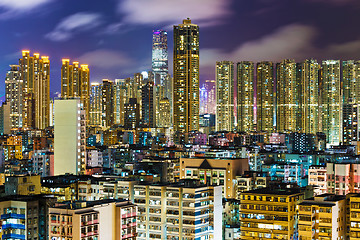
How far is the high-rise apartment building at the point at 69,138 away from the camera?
84.9 ft

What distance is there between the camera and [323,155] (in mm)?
34344

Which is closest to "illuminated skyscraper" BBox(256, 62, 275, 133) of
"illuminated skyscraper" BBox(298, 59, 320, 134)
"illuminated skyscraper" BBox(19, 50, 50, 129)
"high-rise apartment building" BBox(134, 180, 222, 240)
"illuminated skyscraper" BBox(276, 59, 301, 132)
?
"illuminated skyscraper" BBox(276, 59, 301, 132)

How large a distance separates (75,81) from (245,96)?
15.4 meters

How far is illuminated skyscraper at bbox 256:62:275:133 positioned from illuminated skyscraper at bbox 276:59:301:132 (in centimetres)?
71

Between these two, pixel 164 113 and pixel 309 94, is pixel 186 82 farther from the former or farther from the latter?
pixel 309 94

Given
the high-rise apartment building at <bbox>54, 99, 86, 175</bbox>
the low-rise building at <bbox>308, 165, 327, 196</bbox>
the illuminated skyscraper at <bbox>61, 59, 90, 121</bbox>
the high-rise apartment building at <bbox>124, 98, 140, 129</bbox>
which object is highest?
the illuminated skyscraper at <bbox>61, 59, 90, 121</bbox>

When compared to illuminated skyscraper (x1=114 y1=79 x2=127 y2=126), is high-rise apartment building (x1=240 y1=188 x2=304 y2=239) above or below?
below

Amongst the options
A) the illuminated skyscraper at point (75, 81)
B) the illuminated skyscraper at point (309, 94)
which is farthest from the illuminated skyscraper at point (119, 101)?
the illuminated skyscraper at point (309, 94)

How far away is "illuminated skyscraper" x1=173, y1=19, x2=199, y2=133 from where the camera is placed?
57250 mm

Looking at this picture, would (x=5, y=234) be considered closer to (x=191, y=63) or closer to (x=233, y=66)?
(x=191, y=63)

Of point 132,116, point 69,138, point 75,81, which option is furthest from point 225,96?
point 69,138

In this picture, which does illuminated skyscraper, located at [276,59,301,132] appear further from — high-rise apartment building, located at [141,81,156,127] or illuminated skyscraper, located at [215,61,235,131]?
high-rise apartment building, located at [141,81,156,127]

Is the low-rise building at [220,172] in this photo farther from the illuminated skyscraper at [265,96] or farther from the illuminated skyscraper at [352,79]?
the illuminated skyscraper at [265,96]

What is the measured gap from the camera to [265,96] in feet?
202
